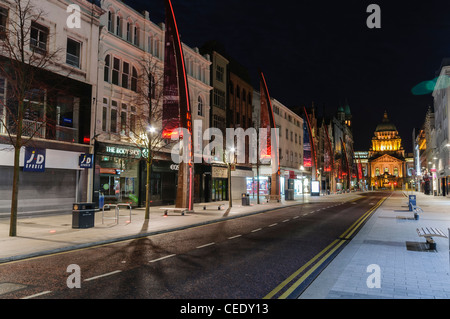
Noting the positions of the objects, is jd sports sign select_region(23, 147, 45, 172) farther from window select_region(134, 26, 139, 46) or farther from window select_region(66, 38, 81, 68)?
window select_region(134, 26, 139, 46)

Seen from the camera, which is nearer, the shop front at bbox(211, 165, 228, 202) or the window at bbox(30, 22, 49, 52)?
the window at bbox(30, 22, 49, 52)

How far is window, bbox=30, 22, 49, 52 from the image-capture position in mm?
19234

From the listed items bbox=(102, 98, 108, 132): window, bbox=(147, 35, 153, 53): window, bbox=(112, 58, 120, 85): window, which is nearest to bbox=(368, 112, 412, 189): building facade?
bbox=(147, 35, 153, 53): window

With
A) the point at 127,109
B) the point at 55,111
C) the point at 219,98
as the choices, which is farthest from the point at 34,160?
the point at 219,98

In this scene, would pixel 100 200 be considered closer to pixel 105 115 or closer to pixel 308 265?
pixel 105 115

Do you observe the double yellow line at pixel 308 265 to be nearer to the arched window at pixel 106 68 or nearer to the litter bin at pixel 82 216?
the litter bin at pixel 82 216

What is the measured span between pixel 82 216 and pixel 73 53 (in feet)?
41.1

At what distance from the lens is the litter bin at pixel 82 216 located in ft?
47.5

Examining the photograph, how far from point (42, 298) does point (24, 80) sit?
30.7 ft

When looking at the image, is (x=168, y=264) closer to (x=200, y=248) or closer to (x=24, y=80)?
(x=200, y=248)

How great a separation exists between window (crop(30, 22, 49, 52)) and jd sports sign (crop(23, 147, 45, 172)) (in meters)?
5.92

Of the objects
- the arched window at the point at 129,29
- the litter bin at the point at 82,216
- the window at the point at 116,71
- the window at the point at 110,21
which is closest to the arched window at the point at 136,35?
the arched window at the point at 129,29
